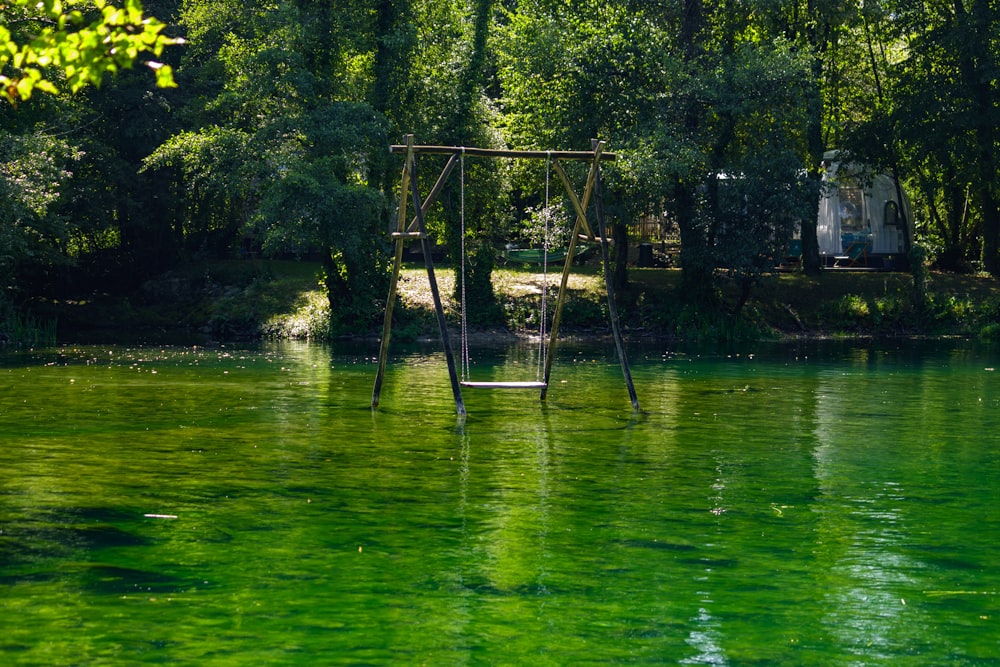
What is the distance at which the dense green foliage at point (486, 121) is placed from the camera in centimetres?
4162

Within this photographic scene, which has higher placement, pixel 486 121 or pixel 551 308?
pixel 486 121

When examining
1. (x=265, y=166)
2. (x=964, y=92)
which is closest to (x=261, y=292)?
(x=265, y=166)

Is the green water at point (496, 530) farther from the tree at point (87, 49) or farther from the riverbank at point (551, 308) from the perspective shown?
the riverbank at point (551, 308)

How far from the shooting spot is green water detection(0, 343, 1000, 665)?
9.24 meters

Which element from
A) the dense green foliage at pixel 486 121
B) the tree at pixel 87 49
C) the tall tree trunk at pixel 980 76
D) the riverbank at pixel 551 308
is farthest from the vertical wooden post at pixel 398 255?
the tall tree trunk at pixel 980 76

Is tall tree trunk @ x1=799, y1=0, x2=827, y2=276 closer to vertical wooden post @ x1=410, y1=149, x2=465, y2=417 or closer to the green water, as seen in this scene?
the green water

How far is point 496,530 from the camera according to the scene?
41.9 ft

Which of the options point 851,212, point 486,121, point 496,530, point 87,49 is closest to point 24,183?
point 486,121

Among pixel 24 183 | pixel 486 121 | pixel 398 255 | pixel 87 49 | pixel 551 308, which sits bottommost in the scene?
pixel 551 308

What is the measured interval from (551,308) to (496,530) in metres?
33.2

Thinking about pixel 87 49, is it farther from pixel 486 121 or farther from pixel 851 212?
pixel 851 212

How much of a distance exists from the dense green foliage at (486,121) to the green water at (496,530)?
1784 cm

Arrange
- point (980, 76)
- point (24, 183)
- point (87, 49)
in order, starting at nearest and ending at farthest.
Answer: point (87, 49) < point (24, 183) < point (980, 76)

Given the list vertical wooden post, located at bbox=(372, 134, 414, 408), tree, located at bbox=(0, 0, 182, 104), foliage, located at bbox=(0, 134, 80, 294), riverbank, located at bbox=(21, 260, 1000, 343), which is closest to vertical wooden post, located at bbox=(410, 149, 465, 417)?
vertical wooden post, located at bbox=(372, 134, 414, 408)
